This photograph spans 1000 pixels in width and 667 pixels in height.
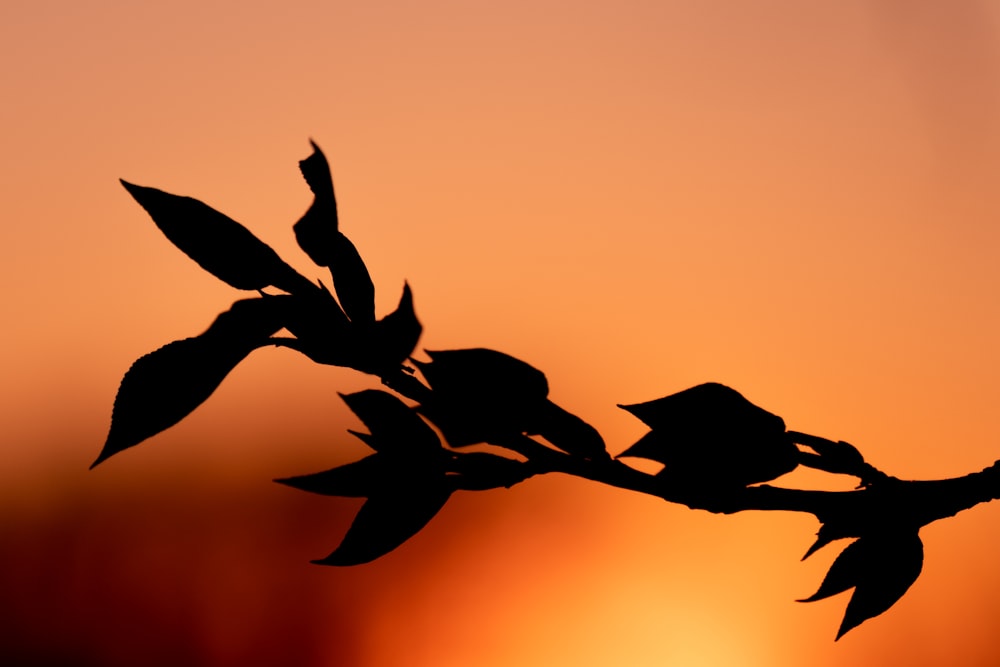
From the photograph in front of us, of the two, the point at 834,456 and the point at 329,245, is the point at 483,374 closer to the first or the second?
the point at 329,245

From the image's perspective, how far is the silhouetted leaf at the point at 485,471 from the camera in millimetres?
757

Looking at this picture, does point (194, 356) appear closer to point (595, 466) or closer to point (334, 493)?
point (334, 493)

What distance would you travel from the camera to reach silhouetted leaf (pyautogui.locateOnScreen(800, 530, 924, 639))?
879 millimetres

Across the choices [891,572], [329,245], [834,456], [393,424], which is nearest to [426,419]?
[393,424]

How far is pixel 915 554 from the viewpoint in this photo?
0.88 meters

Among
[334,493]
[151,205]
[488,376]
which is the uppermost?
[151,205]

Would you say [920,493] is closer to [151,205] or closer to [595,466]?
[595,466]

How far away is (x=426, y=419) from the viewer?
0.79 metres

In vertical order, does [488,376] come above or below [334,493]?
above

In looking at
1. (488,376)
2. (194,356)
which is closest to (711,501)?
(488,376)

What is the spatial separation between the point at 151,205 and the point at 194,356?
144 millimetres

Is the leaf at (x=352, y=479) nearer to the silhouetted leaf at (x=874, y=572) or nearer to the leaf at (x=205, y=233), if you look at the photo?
the leaf at (x=205, y=233)

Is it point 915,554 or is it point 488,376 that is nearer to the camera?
point 488,376

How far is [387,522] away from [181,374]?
215 millimetres
